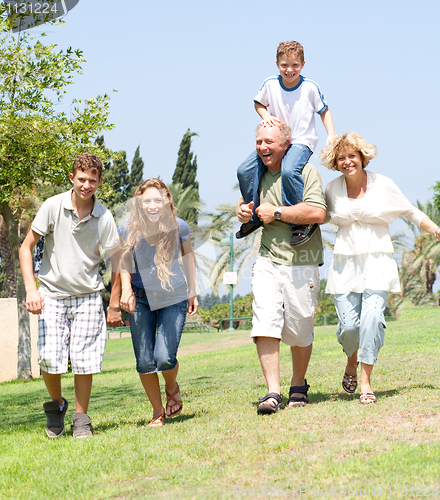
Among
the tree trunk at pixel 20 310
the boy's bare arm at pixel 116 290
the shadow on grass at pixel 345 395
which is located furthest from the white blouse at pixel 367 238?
the tree trunk at pixel 20 310

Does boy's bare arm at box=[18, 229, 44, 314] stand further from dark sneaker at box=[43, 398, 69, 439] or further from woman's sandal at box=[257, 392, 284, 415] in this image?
woman's sandal at box=[257, 392, 284, 415]

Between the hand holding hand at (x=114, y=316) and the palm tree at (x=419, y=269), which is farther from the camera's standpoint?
the palm tree at (x=419, y=269)

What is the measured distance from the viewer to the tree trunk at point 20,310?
15.9m

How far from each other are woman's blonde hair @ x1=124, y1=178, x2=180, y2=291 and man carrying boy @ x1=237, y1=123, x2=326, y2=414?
1.96ft

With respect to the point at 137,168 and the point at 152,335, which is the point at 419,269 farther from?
the point at 152,335

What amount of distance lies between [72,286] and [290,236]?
71.4 inches

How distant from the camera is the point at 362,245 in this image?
554 centimetres

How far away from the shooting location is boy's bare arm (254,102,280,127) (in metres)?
5.59

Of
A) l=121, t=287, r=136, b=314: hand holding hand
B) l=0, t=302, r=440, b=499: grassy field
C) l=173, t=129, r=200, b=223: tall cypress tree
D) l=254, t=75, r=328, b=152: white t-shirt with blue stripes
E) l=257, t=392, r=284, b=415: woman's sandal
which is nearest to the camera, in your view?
l=0, t=302, r=440, b=499: grassy field

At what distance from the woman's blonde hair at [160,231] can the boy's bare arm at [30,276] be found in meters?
0.75

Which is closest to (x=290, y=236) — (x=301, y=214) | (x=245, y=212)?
(x=301, y=214)

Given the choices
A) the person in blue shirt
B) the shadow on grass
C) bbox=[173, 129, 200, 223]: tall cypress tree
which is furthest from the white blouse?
bbox=[173, 129, 200, 223]: tall cypress tree

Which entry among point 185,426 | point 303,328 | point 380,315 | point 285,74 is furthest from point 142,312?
point 285,74

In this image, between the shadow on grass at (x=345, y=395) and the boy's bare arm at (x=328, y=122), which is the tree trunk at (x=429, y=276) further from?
the boy's bare arm at (x=328, y=122)
